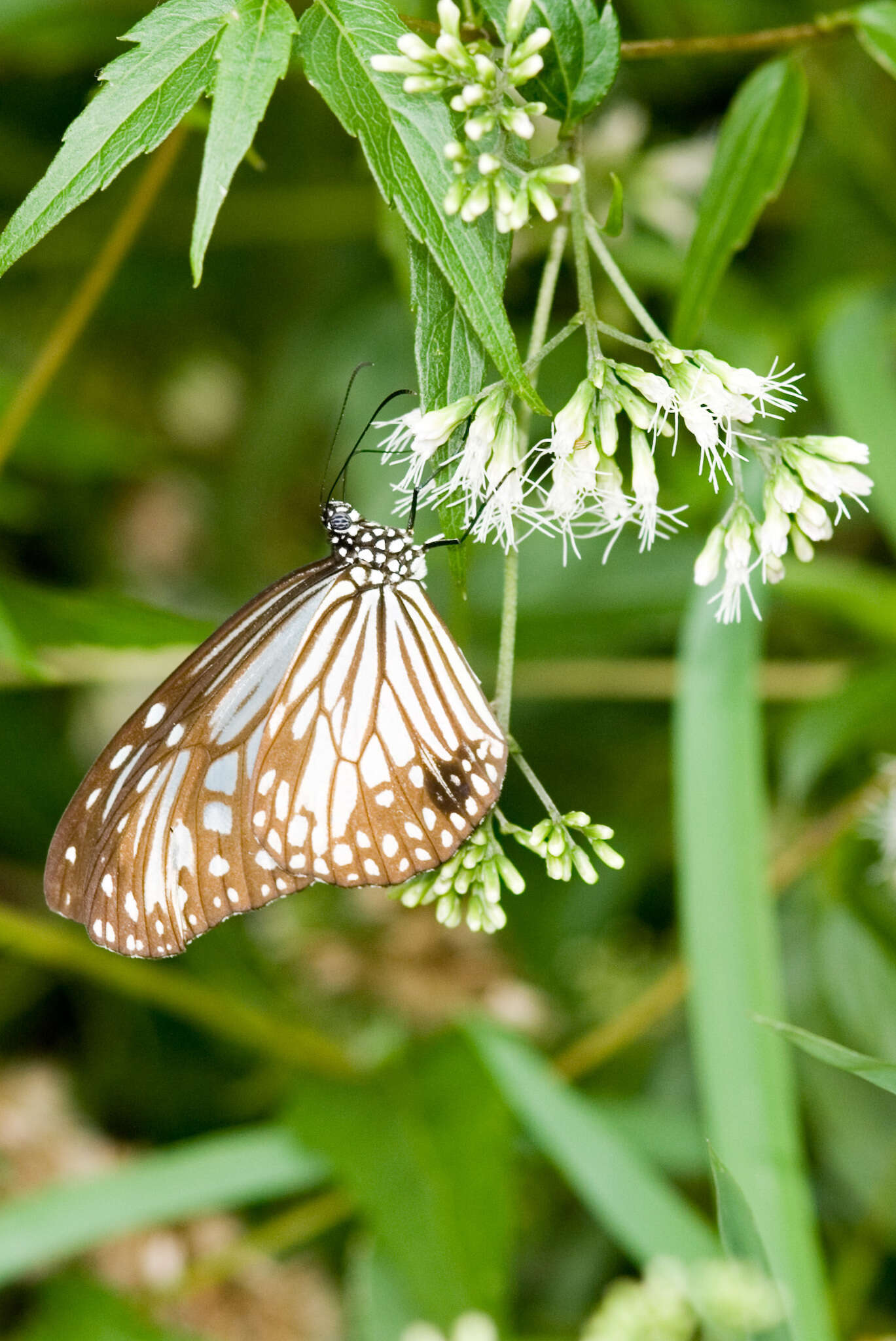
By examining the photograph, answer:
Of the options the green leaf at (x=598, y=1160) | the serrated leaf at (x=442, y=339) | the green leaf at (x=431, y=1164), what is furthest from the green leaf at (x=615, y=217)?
the green leaf at (x=431, y=1164)

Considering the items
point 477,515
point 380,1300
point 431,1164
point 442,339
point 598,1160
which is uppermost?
point 442,339

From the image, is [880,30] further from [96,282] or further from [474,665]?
[474,665]

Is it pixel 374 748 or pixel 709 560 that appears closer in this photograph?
pixel 709 560

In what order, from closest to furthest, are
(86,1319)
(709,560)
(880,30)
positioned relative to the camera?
(709,560) < (880,30) < (86,1319)

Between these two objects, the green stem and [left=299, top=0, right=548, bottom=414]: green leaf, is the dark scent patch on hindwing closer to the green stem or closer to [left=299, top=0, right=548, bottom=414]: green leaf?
the green stem

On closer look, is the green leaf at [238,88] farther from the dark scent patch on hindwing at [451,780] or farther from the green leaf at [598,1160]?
the green leaf at [598,1160]

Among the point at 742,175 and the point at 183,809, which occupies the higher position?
the point at 742,175

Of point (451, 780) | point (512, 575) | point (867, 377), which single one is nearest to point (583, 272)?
point (512, 575)

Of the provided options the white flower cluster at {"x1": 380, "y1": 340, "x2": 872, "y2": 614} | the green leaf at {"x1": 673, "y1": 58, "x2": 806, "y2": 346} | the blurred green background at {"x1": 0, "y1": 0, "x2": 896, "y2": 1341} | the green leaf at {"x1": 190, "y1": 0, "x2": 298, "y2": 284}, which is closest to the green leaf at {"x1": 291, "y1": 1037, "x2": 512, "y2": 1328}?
the blurred green background at {"x1": 0, "y1": 0, "x2": 896, "y2": 1341}
